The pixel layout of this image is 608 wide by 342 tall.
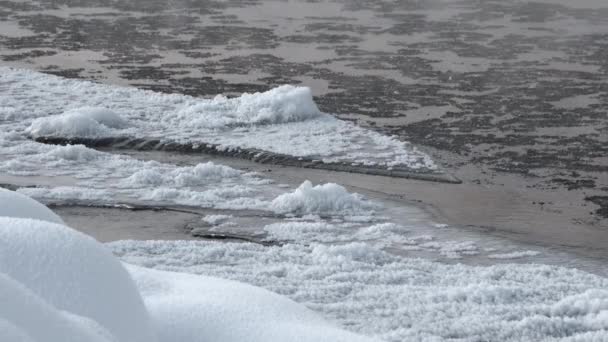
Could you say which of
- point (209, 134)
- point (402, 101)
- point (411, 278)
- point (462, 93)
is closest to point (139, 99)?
point (209, 134)

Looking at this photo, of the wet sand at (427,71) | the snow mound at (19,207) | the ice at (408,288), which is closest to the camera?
the snow mound at (19,207)

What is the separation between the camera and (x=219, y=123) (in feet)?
26.7

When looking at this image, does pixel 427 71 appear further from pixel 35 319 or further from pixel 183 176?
pixel 35 319

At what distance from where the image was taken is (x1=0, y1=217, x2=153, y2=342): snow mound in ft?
10.1

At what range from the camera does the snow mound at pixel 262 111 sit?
8234 millimetres

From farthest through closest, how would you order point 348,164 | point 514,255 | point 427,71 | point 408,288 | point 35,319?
point 427,71, point 348,164, point 514,255, point 408,288, point 35,319

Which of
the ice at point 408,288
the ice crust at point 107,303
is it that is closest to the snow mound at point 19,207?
the ice crust at point 107,303

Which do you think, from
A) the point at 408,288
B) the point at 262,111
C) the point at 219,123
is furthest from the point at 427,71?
the point at 408,288

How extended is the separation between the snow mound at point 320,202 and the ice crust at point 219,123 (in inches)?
40.1

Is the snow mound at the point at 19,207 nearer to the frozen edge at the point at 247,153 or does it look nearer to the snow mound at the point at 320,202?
the snow mound at the point at 320,202

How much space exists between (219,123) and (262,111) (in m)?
0.40

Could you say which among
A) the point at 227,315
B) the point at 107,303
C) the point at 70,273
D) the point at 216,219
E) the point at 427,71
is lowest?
the point at 216,219

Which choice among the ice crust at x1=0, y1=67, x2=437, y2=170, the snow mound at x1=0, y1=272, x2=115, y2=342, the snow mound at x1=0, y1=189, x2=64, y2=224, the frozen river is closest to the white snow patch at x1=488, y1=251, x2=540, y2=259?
the frozen river

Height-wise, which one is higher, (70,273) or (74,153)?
(70,273)
